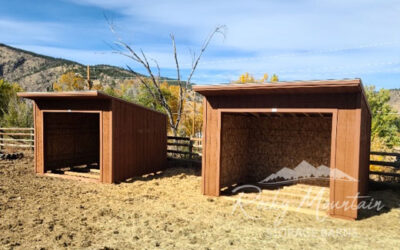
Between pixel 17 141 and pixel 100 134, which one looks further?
pixel 17 141

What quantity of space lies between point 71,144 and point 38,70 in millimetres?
69252

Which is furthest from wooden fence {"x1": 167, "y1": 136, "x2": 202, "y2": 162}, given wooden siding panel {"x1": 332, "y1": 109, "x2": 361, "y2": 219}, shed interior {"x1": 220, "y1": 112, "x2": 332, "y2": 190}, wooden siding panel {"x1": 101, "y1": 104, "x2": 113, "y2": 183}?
wooden siding panel {"x1": 332, "y1": 109, "x2": 361, "y2": 219}

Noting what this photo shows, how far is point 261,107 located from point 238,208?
2.29 metres

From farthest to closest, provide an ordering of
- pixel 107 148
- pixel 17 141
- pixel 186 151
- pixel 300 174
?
pixel 17 141 < pixel 186 151 < pixel 300 174 < pixel 107 148

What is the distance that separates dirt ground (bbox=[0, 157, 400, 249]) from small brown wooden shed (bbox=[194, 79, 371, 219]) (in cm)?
68

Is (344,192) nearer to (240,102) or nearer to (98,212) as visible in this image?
(240,102)

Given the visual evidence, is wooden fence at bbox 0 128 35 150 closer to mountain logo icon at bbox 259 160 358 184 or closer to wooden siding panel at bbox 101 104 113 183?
wooden siding panel at bbox 101 104 113 183

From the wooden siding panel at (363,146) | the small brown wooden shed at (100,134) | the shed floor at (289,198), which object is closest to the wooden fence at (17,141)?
the small brown wooden shed at (100,134)

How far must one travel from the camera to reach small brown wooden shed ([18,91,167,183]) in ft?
28.6

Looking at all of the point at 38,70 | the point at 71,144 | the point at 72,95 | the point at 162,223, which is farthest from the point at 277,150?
the point at 38,70

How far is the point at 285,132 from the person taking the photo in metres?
8.98

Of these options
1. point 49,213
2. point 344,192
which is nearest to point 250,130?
point 344,192

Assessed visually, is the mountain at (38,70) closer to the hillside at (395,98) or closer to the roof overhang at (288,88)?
the roof overhang at (288,88)

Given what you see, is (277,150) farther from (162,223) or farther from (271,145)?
(162,223)
